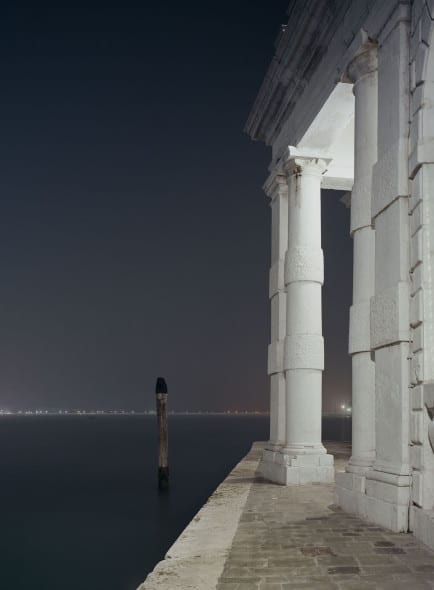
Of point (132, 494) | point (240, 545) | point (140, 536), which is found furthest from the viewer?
point (132, 494)

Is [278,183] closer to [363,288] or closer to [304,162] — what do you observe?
[304,162]

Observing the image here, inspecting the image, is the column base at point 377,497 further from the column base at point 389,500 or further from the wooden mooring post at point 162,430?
the wooden mooring post at point 162,430

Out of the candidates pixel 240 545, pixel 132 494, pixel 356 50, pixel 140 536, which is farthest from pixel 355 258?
pixel 132 494

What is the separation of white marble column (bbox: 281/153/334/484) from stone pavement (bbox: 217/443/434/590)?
265 centimetres

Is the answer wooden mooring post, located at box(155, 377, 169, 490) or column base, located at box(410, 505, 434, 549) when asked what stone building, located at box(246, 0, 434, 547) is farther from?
wooden mooring post, located at box(155, 377, 169, 490)

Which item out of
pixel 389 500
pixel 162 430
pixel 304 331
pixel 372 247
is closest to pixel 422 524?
pixel 389 500

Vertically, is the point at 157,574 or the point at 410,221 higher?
the point at 410,221

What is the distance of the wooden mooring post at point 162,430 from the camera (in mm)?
23234

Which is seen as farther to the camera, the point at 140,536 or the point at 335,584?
the point at 140,536

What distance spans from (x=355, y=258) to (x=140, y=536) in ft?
44.6

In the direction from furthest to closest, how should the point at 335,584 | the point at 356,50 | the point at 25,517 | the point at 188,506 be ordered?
1. the point at 188,506
2. the point at 25,517
3. the point at 356,50
4. the point at 335,584

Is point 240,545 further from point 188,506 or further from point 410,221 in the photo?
point 188,506

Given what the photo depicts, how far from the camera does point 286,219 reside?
12352mm

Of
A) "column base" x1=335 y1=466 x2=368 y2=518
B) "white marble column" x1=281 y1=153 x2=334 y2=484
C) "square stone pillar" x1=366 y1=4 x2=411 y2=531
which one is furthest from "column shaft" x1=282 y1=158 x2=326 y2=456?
"square stone pillar" x1=366 y1=4 x2=411 y2=531
